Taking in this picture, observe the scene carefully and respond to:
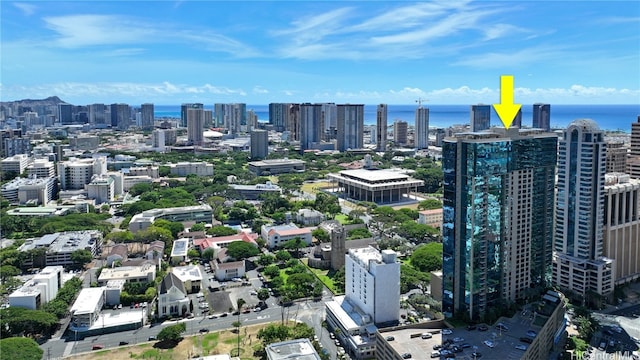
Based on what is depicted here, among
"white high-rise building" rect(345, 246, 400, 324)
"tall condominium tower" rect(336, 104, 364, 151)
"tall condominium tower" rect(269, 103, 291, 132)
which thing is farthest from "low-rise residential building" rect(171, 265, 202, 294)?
"tall condominium tower" rect(269, 103, 291, 132)

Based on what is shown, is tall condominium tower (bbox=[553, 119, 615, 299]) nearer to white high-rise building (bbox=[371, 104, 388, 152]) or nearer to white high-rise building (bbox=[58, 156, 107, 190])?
white high-rise building (bbox=[58, 156, 107, 190])

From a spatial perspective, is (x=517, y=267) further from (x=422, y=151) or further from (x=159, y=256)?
(x=422, y=151)

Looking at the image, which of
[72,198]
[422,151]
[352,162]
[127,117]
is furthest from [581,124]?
[127,117]

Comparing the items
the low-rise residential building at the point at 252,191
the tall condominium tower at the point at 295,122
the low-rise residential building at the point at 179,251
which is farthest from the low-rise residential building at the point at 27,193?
the tall condominium tower at the point at 295,122

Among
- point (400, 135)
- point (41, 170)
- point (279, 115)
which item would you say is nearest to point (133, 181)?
point (41, 170)

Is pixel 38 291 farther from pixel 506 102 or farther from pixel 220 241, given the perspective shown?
pixel 506 102

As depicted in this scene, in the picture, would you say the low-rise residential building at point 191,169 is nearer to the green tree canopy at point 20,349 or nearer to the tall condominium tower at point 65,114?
→ the green tree canopy at point 20,349
